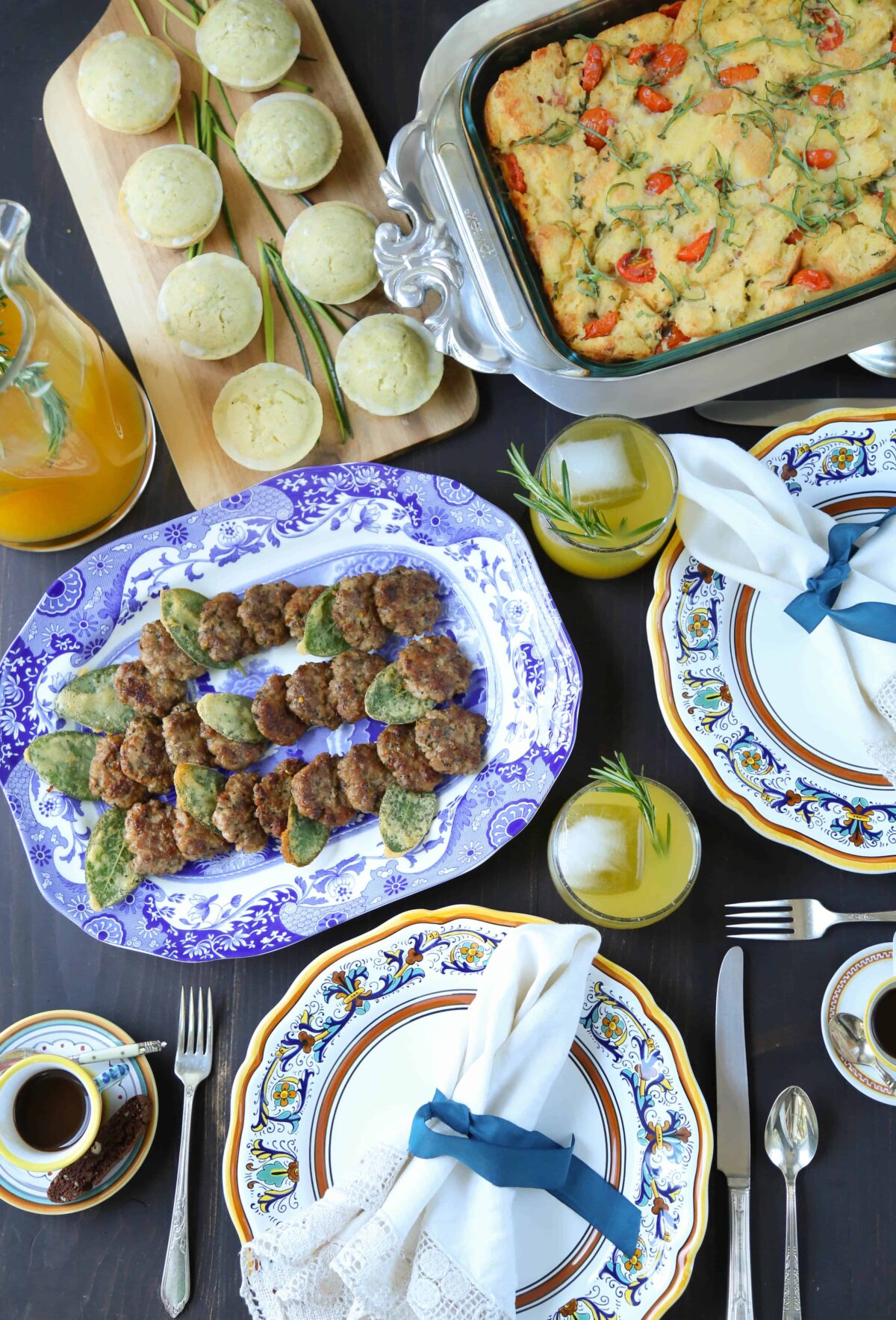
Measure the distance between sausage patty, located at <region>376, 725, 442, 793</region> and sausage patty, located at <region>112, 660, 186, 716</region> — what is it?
0.45m

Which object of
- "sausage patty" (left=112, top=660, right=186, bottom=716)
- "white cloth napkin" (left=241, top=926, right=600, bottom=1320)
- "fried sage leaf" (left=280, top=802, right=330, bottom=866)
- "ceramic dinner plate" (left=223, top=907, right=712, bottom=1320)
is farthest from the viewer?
"sausage patty" (left=112, top=660, right=186, bottom=716)

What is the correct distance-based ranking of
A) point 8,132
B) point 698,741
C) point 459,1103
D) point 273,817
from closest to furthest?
point 459,1103 < point 698,741 < point 273,817 < point 8,132

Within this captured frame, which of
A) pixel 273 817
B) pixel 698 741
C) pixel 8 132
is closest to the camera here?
pixel 698 741

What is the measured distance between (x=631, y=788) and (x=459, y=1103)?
0.61 m

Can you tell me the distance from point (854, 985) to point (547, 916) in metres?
0.59

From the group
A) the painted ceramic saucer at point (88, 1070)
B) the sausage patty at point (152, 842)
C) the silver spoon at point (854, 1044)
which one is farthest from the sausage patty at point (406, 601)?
the silver spoon at point (854, 1044)

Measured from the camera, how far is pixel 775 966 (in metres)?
1.94

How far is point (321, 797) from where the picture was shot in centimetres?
199

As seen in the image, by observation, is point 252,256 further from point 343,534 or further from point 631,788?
point 631,788

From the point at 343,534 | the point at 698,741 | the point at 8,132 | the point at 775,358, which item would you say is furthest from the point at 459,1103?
the point at 8,132

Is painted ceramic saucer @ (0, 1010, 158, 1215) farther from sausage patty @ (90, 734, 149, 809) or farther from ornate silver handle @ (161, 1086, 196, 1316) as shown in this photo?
sausage patty @ (90, 734, 149, 809)

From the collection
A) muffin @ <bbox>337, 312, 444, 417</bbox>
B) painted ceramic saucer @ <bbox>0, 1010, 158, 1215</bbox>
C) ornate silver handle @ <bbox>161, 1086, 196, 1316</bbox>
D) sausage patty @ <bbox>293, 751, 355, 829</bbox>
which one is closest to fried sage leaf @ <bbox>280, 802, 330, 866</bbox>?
sausage patty @ <bbox>293, 751, 355, 829</bbox>

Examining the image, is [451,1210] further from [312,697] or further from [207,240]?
[207,240]

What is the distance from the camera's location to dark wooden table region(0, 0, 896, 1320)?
6.18 feet
